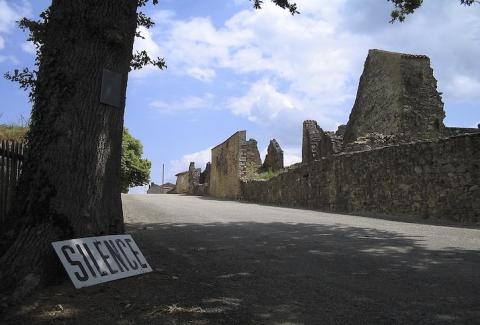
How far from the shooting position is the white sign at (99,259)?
4160 mm

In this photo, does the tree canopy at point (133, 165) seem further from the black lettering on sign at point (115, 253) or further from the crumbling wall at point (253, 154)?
the black lettering on sign at point (115, 253)

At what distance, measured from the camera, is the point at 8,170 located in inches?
219

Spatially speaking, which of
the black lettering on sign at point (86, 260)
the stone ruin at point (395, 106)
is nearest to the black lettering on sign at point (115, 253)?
the black lettering on sign at point (86, 260)

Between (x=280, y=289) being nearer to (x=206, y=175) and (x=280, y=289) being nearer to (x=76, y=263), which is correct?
(x=76, y=263)

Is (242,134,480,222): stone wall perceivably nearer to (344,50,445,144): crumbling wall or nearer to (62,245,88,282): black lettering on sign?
(344,50,445,144): crumbling wall

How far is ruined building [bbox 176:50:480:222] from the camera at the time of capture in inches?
459

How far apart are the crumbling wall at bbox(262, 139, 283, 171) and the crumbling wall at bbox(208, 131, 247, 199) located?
139 cm

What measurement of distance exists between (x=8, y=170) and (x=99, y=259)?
79.7 inches

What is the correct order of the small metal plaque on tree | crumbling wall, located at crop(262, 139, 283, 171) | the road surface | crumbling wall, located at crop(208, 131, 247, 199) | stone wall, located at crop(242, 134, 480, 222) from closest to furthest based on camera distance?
the road surface
the small metal plaque on tree
stone wall, located at crop(242, 134, 480, 222)
crumbling wall, located at crop(262, 139, 283, 171)
crumbling wall, located at crop(208, 131, 247, 199)

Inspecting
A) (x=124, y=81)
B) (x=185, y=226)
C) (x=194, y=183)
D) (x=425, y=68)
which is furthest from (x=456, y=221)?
(x=194, y=183)

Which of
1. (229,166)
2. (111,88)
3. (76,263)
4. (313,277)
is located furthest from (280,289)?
(229,166)

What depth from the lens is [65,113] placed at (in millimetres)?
4508

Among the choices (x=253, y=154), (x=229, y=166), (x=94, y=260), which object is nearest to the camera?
(x=94, y=260)

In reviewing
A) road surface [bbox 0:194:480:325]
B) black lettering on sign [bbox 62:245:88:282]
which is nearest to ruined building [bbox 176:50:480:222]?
road surface [bbox 0:194:480:325]
